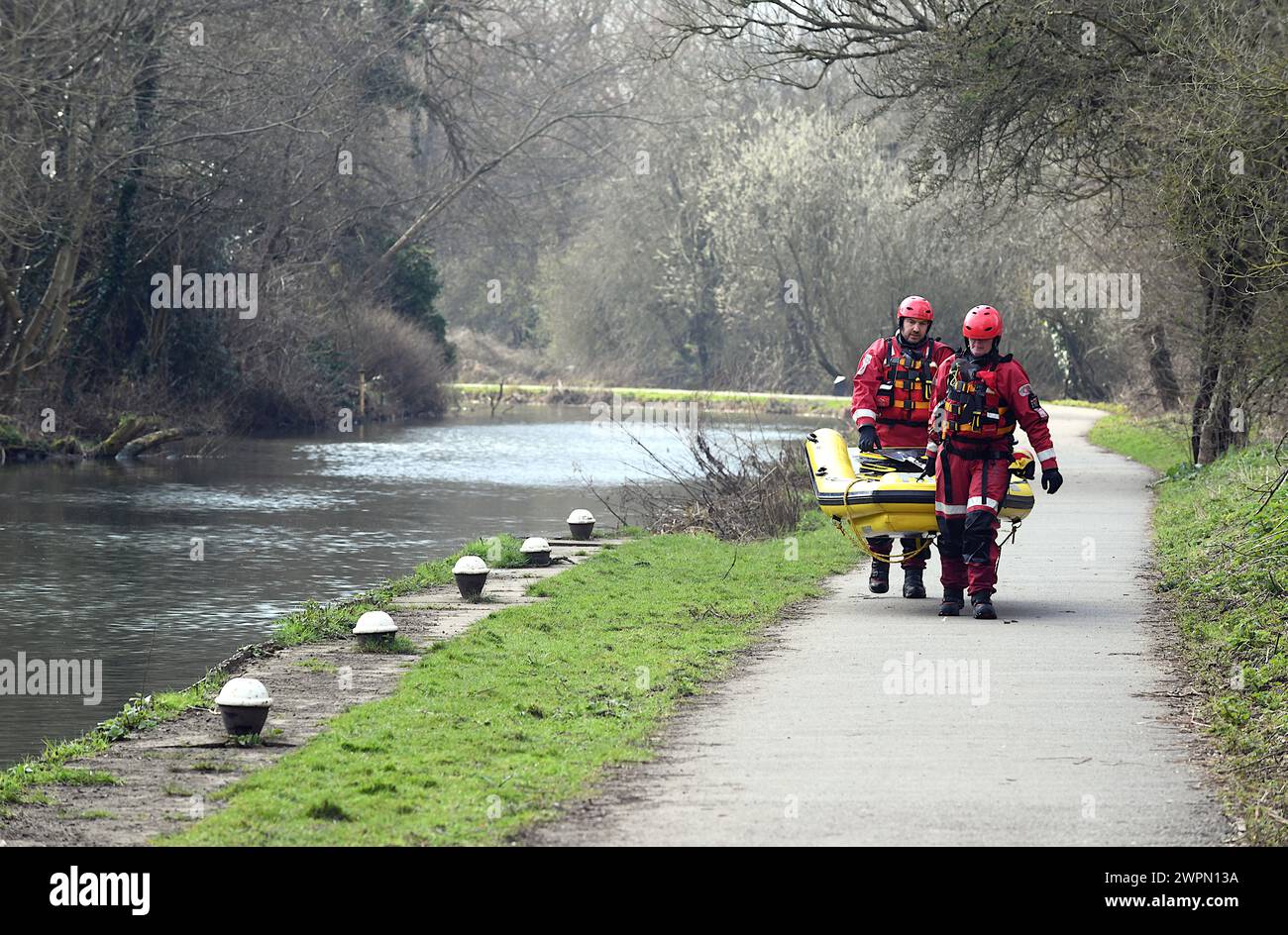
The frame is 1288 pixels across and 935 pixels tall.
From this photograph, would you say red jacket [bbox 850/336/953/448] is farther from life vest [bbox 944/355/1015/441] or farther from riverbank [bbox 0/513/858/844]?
riverbank [bbox 0/513/858/844]

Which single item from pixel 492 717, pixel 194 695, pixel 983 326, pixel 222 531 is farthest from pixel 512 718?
pixel 222 531

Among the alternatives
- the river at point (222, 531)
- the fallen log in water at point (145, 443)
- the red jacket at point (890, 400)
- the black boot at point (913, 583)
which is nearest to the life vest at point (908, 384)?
the red jacket at point (890, 400)

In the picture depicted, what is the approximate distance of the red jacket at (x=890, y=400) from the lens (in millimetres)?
13414

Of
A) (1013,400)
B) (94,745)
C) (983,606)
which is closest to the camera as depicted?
(94,745)

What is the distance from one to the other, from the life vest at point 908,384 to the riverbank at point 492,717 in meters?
1.80

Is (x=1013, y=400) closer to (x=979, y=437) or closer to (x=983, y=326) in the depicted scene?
(x=979, y=437)

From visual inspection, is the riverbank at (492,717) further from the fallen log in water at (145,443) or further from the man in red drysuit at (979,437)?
the fallen log in water at (145,443)

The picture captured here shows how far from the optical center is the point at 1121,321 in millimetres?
39875

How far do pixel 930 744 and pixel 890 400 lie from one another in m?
5.20

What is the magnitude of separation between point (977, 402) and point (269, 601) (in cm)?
769

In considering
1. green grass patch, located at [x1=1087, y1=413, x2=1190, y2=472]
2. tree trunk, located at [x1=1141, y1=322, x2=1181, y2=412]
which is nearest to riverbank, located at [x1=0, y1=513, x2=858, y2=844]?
green grass patch, located at [x1=1087, y1=413, x2=1190, y2=472]

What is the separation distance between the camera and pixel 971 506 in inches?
495
